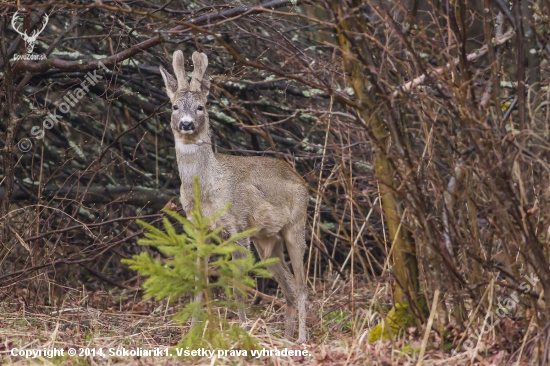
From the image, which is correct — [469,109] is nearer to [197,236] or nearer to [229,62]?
[197,236]

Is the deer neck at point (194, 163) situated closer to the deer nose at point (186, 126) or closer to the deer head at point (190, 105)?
the deer head at point (190, 105)

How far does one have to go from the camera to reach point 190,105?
25.6 ft

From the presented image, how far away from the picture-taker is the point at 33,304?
8156 millimetres

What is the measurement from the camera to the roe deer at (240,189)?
25.7ft

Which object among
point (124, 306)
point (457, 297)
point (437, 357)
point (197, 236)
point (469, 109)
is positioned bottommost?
point (124, 306)

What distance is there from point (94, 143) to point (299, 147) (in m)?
2.47

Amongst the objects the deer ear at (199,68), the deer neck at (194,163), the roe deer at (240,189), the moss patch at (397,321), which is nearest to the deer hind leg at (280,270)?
the roe deer at (240,189)

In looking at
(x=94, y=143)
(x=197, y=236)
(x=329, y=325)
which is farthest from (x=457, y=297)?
(x=94, y=143)

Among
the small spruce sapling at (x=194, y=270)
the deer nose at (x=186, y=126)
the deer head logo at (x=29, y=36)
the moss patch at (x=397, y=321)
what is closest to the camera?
the small spruce sapling at (x=194, y=270)

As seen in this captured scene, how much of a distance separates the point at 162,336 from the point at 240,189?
1480mm

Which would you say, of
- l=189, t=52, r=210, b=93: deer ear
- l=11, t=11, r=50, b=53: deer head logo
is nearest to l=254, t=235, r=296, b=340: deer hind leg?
l=189, t=52, r=210, b=93: deer ear

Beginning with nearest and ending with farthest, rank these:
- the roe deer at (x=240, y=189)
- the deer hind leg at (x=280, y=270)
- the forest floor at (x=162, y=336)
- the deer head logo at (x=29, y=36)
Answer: the forest floor at (x=162, y=336)
the roe deer at (x=240, y=189)
the deer head logo at (x=29, y=36)
the deer hind leg at (x=280, y=270)

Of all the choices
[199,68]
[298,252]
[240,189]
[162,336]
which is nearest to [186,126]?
[199,68]

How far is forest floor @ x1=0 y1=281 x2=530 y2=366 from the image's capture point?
568 cm
